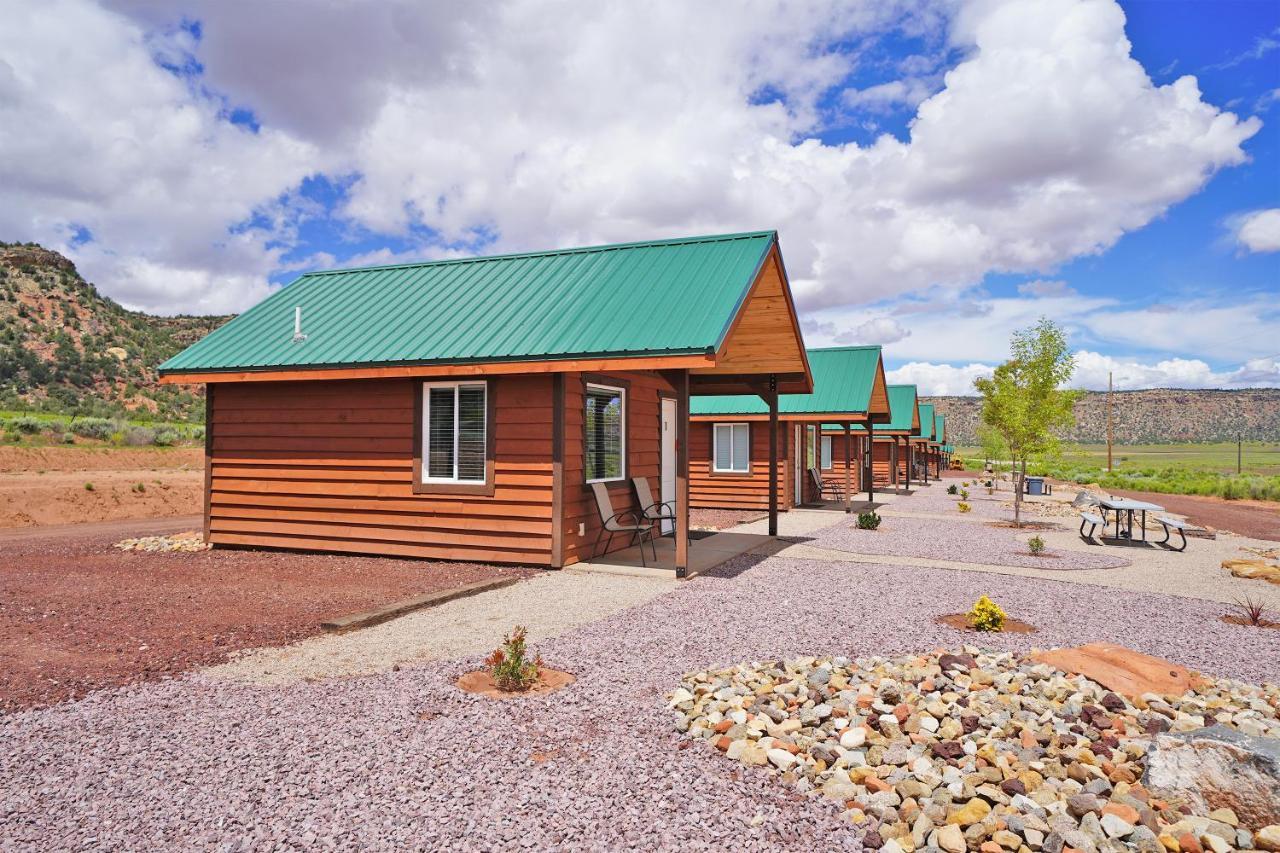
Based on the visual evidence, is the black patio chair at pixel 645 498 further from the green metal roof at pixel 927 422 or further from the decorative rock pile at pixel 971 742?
the green metal roof at pixel 927 422

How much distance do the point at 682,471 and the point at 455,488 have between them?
10.3 ft

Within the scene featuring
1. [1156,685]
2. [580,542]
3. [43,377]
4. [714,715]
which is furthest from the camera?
[43,377]

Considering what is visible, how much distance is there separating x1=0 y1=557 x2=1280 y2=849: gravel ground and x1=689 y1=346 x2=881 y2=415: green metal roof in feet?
46.4

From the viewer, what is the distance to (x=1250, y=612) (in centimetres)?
763

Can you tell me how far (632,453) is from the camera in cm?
1182

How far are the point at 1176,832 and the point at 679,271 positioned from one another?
335 inches

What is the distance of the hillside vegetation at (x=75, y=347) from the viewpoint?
4056cm

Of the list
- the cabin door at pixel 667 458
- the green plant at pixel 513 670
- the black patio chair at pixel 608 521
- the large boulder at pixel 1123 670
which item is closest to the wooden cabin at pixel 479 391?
the black patio chair at pixel 608 521

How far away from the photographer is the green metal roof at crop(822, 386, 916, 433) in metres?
30.8

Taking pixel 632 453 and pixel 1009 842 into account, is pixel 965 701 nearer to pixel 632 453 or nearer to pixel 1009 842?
pixel 1009 842

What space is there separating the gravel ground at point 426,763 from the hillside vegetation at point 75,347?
129ft

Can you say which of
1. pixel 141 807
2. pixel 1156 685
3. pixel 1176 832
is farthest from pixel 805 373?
pixel 141 807

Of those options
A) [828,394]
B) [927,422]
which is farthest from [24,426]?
[927,422]

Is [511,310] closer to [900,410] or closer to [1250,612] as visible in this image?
[1250,612]
